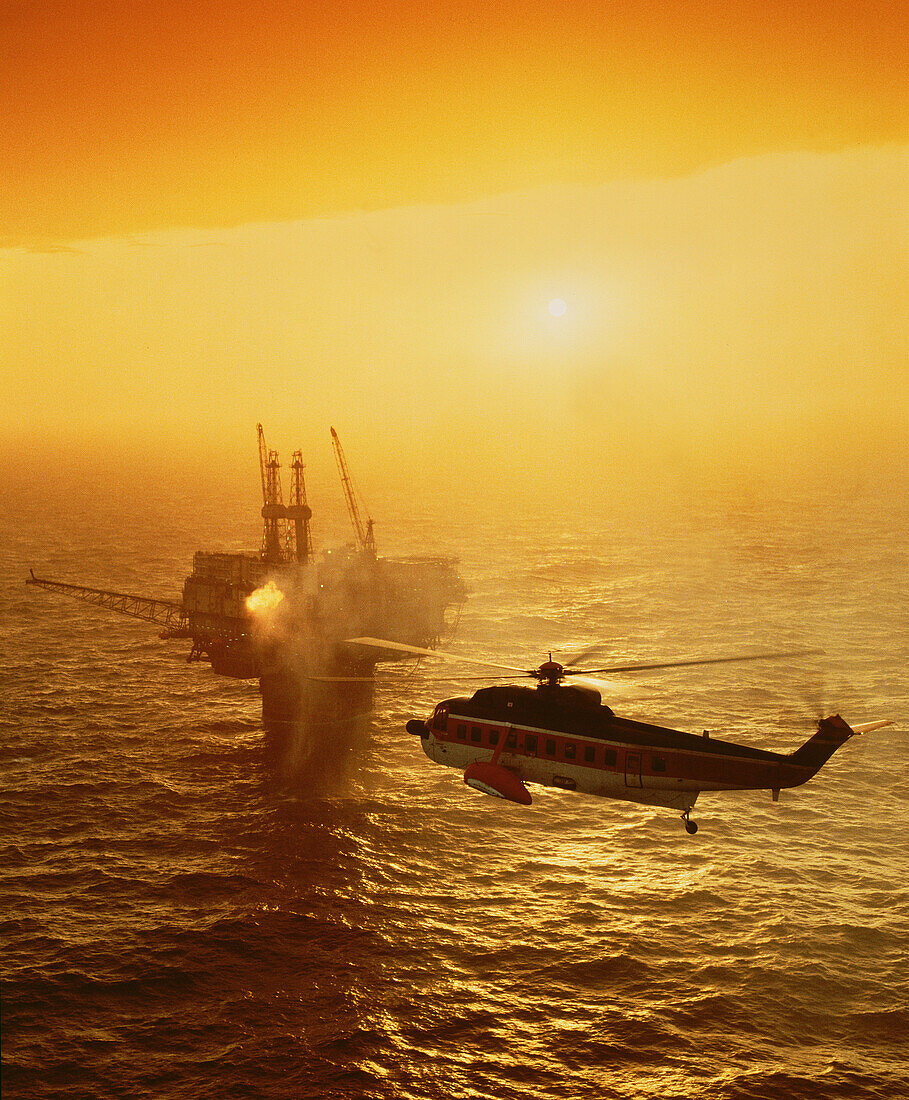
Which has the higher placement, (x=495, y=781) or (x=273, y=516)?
(x=273, y=516)

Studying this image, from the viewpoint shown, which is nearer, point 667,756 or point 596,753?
point 667,756

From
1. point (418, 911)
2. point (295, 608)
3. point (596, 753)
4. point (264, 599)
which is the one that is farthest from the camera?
point (264, 599)

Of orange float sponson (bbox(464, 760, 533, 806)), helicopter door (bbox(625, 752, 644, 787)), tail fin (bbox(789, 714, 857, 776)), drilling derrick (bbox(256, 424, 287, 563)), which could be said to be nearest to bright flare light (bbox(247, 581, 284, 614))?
drilling derrick (bbox(256, 424, 287, 563))

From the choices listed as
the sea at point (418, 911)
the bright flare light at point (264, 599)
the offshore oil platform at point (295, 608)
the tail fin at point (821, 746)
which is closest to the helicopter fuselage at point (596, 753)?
the tail fin at point (821, 746)

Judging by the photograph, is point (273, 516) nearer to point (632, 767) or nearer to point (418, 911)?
point (418, 911)

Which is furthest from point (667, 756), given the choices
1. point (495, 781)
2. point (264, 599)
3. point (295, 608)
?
point (264, 599)

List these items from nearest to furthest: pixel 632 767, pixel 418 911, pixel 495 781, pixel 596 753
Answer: pixel 495 781
pixel 632 767
pixel 596 753
pixel 418 911

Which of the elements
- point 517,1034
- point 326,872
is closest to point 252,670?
point 326,872

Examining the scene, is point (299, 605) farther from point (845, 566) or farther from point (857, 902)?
point (845, 566)

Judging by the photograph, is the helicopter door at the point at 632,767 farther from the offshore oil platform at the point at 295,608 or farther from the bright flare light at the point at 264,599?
the bright flare light at the point at 264,599
